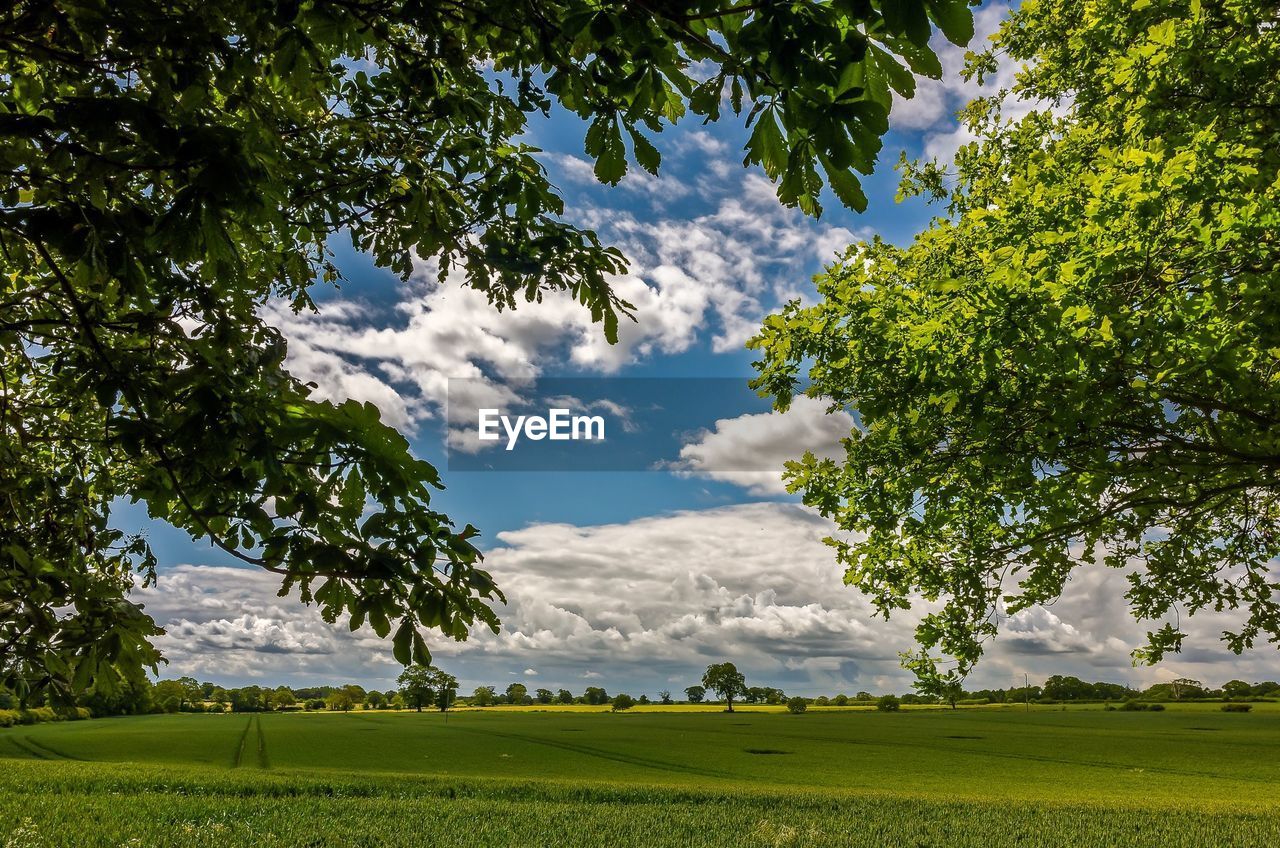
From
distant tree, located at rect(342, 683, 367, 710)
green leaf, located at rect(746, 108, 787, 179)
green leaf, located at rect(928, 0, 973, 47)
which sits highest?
green leaf, located at rect(928, 0, 973, 47)

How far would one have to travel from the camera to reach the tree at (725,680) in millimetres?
118375

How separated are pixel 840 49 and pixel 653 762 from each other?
45.0 metres

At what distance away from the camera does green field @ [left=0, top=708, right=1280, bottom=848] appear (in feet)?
48.9

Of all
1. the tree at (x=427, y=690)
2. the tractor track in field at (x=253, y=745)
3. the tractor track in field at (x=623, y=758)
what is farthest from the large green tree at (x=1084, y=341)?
the tree at (x=427, y=690)

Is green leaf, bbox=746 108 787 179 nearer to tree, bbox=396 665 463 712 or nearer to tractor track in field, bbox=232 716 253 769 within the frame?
tractor track in field, bbox=232 716 253 769

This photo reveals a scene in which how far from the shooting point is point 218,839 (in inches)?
535

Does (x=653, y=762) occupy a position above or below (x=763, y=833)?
below

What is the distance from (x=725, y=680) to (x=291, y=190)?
121941mm

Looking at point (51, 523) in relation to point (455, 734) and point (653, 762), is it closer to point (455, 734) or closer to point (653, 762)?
point (653, 762)

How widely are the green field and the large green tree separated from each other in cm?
652

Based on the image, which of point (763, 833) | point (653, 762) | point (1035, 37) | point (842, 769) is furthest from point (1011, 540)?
point (653, 762)

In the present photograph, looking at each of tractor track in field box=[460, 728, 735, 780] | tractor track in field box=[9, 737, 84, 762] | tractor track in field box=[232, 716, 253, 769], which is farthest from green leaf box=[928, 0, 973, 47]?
tractor track in field box=[9, 737, 84, 762]

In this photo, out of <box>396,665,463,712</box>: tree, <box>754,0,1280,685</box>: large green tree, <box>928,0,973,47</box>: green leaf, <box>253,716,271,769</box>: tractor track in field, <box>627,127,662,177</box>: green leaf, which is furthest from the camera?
<box>396,665,463,712</box>: tree

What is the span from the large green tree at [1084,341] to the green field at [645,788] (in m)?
6.52
